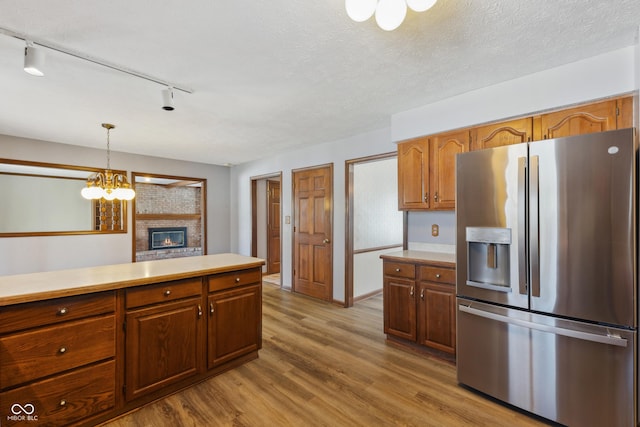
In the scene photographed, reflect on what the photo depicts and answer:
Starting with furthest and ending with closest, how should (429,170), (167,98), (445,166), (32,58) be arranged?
(429,170) < (445,166) < (167,98) < (32,58)

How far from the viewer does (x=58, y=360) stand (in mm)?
1611

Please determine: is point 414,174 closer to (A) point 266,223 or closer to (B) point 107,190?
(B) point 107,190

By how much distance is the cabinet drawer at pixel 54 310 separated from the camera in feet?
4.84

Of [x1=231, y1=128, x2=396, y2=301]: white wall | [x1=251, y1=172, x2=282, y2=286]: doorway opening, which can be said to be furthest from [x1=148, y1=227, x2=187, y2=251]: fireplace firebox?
[x1=251, y1=172, x2=282, y2=286]: doorway opening

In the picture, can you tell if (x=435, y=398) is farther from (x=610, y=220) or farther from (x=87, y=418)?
(x=87, y=418)

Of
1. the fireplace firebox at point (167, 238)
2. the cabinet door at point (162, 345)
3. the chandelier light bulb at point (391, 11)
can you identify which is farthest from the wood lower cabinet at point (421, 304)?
the fireplace firebox at point (167, 238)

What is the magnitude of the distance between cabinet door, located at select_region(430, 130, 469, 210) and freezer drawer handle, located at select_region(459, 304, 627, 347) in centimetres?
105

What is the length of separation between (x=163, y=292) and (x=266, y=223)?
4.29 meters

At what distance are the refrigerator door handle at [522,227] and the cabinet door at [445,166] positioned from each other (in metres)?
0.82

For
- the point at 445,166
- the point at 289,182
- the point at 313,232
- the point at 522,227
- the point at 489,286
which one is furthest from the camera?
the point at 289,182

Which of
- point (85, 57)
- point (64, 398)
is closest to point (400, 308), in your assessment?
point (64, 398)

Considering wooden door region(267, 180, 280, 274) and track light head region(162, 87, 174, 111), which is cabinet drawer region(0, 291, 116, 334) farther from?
wooden door region(267, 180, 280, 274)

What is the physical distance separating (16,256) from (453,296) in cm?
562

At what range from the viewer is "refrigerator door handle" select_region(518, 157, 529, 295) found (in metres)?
1.90
